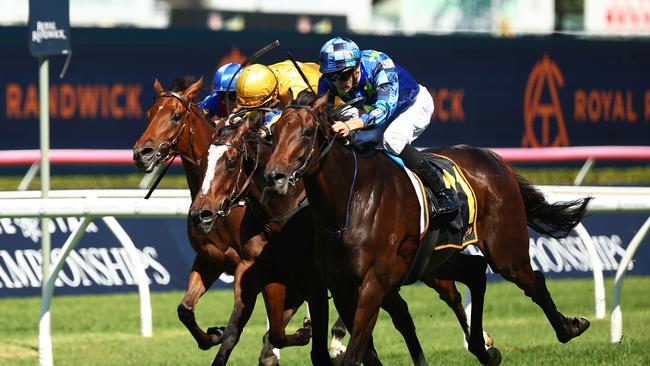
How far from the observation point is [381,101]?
5.62 m

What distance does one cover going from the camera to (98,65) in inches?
475

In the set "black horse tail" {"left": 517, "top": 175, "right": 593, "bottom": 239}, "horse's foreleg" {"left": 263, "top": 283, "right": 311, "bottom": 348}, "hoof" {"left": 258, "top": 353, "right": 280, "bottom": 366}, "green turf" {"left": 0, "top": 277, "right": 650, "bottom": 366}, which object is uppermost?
"black horse tail" {"left": 517, "top": 175, "right": 593, "bottom": 239}

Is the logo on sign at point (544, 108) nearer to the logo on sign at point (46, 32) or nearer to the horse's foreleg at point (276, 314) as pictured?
the logo on sign at point (46, 32)

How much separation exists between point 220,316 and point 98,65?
13.2 ft

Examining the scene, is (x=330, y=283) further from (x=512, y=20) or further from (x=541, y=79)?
(x=512, y=20)

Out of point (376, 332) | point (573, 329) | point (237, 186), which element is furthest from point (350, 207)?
point (376, 332)

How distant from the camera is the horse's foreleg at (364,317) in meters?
5.30

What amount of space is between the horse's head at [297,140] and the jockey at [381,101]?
0.10 meters

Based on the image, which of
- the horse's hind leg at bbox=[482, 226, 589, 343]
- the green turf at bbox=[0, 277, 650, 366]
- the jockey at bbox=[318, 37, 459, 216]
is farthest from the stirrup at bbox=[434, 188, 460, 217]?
the green turf at bbox=[0, 277, 650, 366]

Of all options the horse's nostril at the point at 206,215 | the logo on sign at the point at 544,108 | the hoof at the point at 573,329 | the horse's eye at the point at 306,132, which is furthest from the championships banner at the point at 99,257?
the logo on sign at the point at 544,108

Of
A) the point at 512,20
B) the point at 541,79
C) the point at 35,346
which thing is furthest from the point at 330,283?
the point at 512,20

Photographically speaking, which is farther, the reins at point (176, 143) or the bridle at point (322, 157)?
the reins at point (176, 143)

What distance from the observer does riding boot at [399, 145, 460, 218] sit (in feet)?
19.5

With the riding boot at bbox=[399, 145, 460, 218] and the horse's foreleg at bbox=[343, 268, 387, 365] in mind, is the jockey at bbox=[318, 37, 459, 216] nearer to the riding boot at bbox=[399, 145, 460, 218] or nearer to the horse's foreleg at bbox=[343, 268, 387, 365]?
the riding boot at bbox=[399, 145, 460, 218]
